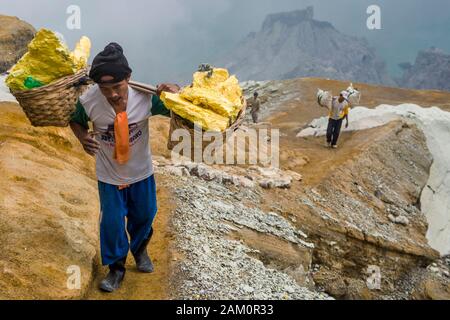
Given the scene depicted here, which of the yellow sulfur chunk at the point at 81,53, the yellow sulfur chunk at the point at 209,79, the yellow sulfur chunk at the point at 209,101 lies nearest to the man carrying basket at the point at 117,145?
the yellow sulfur chunk at the point at 209,101

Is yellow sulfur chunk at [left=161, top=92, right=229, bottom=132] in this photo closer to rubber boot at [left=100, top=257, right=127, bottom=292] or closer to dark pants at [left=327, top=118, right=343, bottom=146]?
rubber boot at [left=100, top=257, right=127, bottom=292]

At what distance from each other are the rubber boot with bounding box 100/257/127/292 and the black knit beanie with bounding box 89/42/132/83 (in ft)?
7.03

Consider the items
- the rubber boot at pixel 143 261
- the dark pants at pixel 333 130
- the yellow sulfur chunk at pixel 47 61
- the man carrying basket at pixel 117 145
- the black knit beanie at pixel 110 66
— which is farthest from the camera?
the dark pants at pixel 333 130

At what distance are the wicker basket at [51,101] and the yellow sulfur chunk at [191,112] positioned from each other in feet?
3.44

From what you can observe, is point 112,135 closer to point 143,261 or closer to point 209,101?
point 209,101

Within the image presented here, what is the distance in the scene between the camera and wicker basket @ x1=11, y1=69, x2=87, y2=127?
4.43m

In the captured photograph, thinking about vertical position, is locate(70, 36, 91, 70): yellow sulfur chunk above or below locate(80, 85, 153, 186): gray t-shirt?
above

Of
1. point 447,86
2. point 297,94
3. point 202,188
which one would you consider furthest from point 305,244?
point 447,86

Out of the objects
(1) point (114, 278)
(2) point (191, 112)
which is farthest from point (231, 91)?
(1) point (114, 278)

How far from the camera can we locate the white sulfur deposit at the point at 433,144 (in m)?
14.1

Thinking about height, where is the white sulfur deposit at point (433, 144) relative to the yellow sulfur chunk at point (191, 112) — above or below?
below

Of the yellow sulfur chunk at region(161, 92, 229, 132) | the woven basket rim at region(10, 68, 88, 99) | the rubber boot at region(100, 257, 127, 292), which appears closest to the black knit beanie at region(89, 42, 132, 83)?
the yellow sulfur chunk at region(161, 92, 229, 132)

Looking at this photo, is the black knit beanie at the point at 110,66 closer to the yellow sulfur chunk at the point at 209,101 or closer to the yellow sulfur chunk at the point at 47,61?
the yellow sulfur chunk at the point at 209,101
